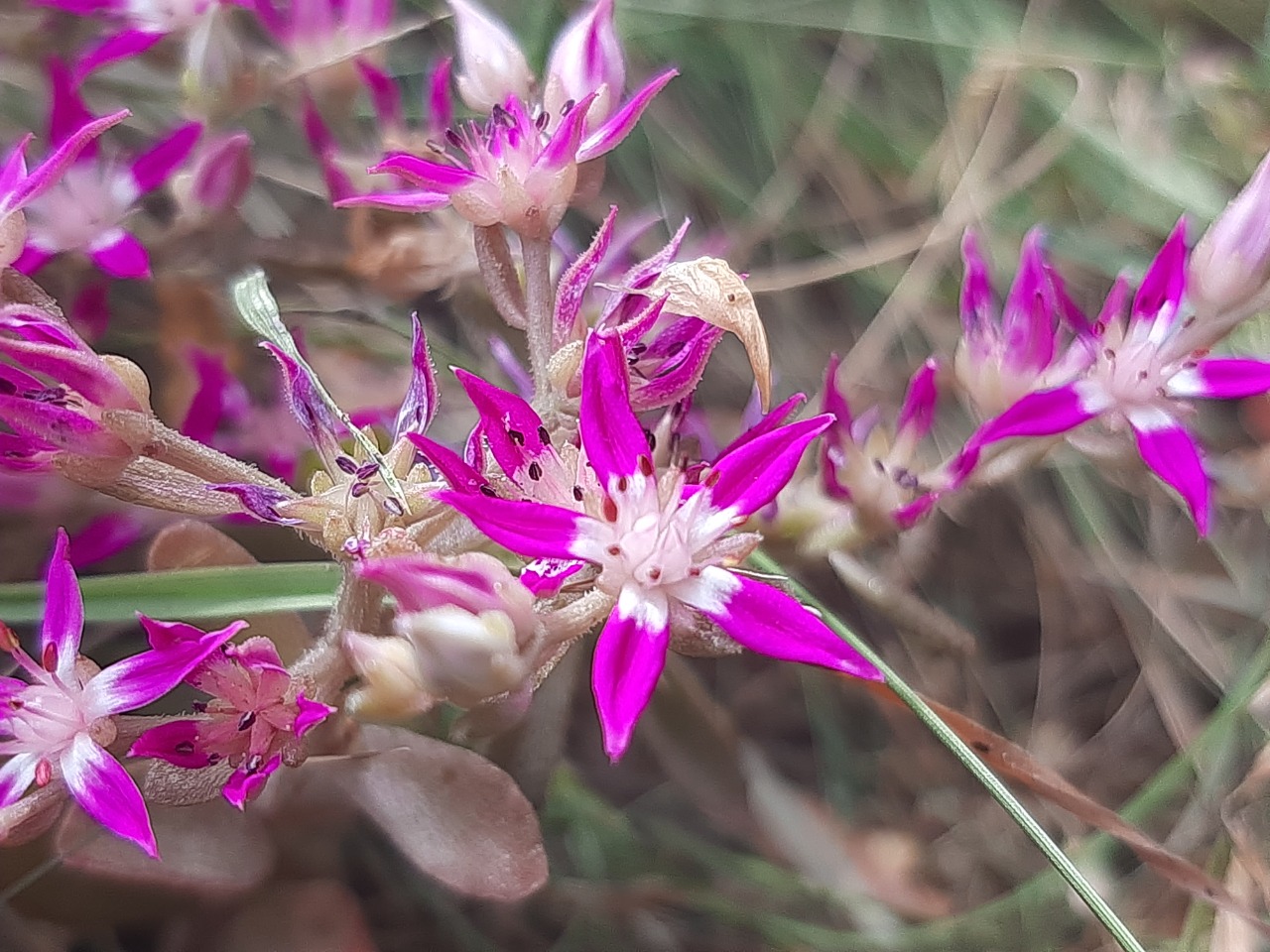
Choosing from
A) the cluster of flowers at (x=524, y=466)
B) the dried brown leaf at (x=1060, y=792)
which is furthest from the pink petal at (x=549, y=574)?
the dried brown leaf at (x=1060, y=792)

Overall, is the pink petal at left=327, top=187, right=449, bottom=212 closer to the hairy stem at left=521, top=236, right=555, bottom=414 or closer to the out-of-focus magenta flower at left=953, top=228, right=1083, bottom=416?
the hairy stem at left=521, top=236, right=555, bottom=414

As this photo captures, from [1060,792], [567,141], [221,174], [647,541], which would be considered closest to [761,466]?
[647,541]

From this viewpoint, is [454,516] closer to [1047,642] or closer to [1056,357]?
[1056,357]

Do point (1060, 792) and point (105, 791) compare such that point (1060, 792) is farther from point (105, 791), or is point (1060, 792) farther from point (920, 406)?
point (105, 791)

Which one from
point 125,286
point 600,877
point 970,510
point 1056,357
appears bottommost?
point 600,877

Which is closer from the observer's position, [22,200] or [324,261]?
[22,200]

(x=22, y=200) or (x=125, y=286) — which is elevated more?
(x=22, y=200)

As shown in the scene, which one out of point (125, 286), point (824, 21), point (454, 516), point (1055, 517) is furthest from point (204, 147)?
point (1055, 517)

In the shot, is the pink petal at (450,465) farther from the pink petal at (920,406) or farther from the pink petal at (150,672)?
the pink petal at (920,406)

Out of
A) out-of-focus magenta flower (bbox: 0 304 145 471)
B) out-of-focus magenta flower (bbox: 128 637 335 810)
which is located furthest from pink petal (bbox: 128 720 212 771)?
out-of-focus magenta flower (bbox: 0 304 145 471)
